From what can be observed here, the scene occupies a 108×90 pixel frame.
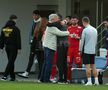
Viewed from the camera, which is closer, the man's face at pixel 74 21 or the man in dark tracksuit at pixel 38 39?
the man's face at pixel 74 21

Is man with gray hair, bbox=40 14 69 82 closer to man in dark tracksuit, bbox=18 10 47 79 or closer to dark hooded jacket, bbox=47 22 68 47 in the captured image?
dark hooded jacket, bbox=47 22 68 47

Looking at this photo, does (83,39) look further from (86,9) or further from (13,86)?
(86,9)

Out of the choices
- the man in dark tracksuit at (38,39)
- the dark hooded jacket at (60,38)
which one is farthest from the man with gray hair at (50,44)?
the man in dark tracksuit at (38,39)

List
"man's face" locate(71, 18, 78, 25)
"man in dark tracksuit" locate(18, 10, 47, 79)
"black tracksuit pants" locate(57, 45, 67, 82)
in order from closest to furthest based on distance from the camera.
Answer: "black tracksuit pants" locate(57, 45, 67, 82)
"man's face" locate(71, 18, 78, 25)
"man in dark tracksuit" locate(18, 10, 47, 79)

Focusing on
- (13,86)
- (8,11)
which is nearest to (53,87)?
(13,86)

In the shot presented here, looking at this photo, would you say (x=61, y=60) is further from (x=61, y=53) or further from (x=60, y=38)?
(x=60, y=38)

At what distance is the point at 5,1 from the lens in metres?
25.0

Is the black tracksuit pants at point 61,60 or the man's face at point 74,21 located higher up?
the man's face at point 74,21

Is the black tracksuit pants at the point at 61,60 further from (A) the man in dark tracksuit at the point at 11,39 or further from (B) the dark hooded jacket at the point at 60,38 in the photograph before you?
(A) the man in dark tracksuit at the point at 11,39

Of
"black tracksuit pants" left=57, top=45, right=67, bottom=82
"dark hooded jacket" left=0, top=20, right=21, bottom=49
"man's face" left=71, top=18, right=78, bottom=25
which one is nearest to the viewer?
"black tracksuit pants" left=57, top=45, right=67, bottom=82

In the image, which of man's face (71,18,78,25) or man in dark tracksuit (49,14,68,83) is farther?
man's face (71,18,78,25)

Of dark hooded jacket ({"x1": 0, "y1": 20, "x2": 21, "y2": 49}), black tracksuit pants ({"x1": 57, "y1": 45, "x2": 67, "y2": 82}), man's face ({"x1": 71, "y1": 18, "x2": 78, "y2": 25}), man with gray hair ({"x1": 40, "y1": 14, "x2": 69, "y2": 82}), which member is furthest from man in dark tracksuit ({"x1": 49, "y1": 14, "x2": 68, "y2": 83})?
→ dark hooded jacket ({"x1": 0, "y1": 20, "x2": 21, "y2": 49})

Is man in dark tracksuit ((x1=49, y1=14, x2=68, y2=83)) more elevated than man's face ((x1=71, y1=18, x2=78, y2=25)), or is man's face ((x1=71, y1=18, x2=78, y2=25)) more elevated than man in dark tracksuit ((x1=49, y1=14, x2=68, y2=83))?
man's face ((x1=71, y1=18, x2=78, y2=25))

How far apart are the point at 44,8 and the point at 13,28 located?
5.62 metres
